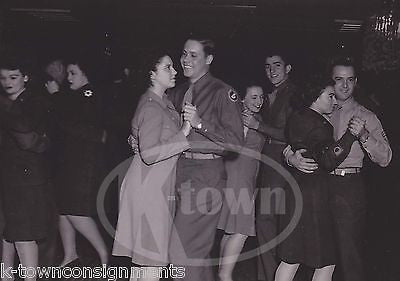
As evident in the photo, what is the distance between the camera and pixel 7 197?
3.04m

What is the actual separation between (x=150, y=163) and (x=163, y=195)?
0.48 ft

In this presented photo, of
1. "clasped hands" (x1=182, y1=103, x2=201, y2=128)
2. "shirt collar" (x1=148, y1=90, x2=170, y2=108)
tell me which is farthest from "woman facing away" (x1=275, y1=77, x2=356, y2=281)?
"shirt collar" (x1=148, y1=90, x2=170, y2=108)

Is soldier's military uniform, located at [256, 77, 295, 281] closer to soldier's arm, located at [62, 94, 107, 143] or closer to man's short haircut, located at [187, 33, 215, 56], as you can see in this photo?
man's short haircut, located at [187, 33, 215, 56]

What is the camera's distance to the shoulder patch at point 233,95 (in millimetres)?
2926

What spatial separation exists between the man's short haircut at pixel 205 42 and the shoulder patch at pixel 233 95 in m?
0.19

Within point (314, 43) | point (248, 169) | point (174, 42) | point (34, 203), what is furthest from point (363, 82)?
point (34, 203)

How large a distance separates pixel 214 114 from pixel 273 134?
355mm

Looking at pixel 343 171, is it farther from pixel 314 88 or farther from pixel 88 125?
pixel 88 125

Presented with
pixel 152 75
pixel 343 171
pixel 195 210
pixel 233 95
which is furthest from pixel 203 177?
pixel 343 171

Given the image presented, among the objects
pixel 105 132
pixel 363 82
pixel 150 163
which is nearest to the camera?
pixel 150 163

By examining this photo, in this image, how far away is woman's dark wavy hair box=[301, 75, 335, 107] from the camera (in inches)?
113

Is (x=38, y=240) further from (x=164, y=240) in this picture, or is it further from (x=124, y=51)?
(x=124, y=51)

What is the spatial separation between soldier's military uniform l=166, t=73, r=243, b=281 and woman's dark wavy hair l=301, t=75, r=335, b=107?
0.95 feet

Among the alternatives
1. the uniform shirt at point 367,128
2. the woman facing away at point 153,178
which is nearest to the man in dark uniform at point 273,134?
the uniform shirt at point 367,128
